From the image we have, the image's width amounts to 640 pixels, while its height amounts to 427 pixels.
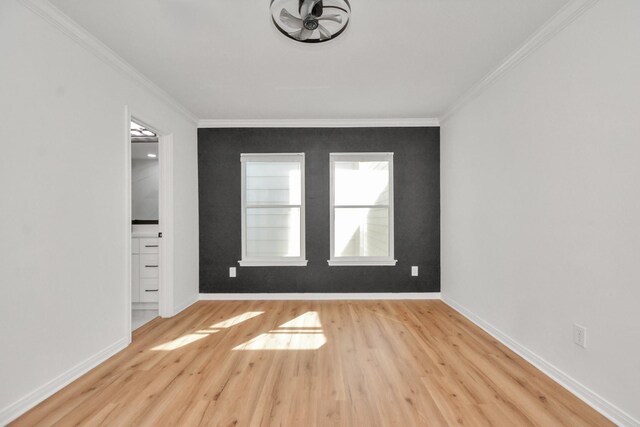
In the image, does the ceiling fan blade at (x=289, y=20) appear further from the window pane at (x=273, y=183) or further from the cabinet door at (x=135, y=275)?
the cabinet door at (x=135, y=275)

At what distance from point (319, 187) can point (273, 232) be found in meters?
0.97

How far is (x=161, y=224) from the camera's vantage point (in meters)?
3.60

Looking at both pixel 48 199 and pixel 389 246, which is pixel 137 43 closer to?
pixel 48 199

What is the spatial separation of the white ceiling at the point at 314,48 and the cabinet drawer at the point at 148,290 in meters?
2.35

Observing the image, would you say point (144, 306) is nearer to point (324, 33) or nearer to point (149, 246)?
point (149, 246)

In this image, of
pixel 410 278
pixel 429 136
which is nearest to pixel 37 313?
pixel 410 278

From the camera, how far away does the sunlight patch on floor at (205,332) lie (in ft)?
9.16

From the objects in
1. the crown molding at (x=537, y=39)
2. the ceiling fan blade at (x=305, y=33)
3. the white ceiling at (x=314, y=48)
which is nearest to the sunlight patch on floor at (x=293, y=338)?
the ceiling fan blade at (x=305, y=33)

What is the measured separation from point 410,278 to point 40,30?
460 cm

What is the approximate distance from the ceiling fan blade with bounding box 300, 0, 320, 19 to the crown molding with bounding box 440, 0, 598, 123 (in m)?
1.75

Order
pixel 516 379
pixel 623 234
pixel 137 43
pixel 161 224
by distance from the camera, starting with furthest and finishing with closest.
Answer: pixel 161 224 → pixel 137 43 → pixel 516 379 → pixel 623 234

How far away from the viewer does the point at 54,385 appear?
2.04 m

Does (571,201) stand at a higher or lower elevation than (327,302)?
higher

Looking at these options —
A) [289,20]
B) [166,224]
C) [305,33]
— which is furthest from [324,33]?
[166,224]
